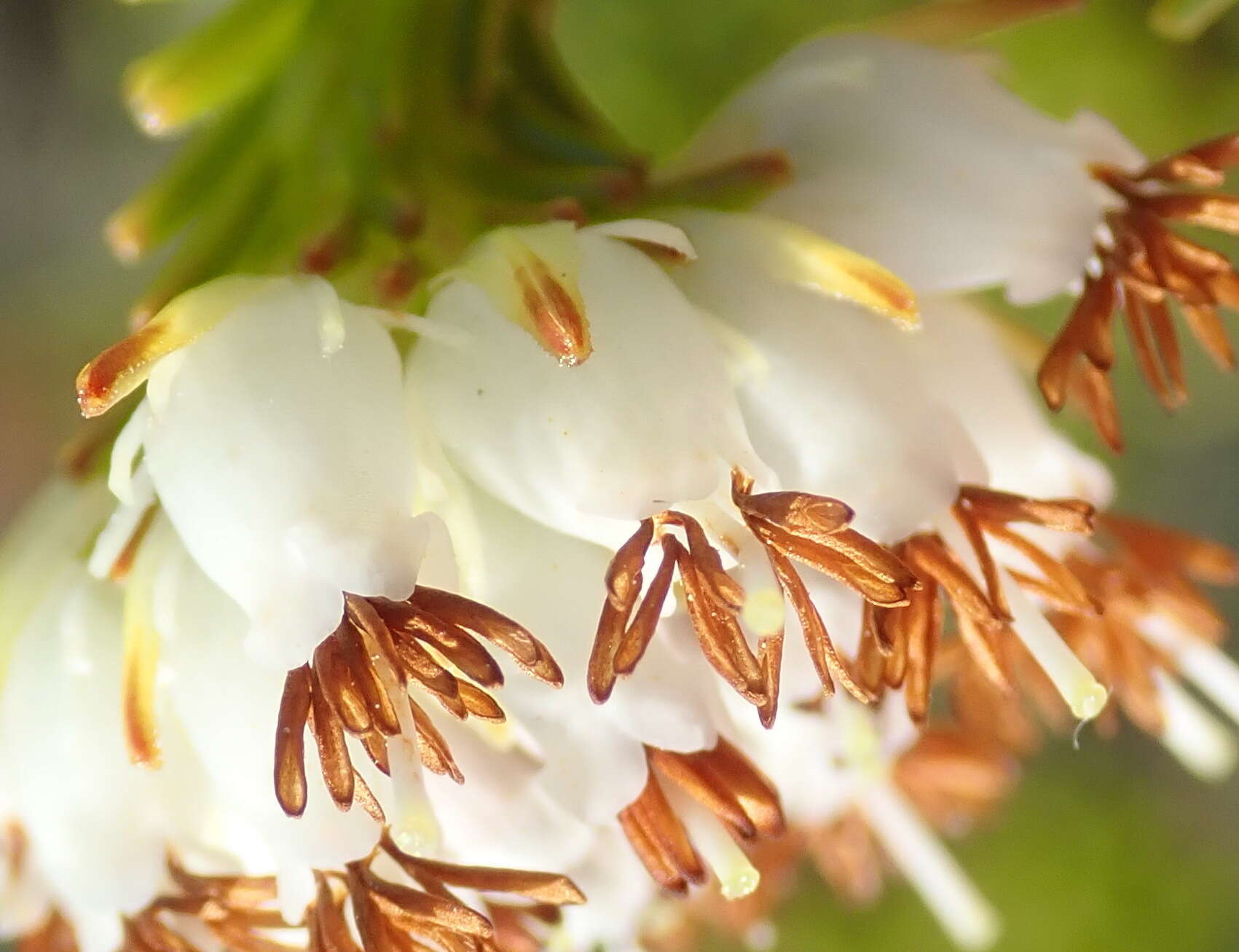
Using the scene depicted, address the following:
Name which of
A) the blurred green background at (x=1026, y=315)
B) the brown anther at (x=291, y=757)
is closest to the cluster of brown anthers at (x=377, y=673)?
the brown anther at (x=291, y=757)

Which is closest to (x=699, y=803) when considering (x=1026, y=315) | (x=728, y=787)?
(x=728, y=787)

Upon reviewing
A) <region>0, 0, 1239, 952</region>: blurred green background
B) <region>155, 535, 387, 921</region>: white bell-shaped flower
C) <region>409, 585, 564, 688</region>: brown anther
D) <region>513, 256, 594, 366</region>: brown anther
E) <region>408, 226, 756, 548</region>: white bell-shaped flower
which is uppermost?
<region>513, 256, 594, 366</region>: brown anther

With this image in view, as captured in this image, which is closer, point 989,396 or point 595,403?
point 595,403

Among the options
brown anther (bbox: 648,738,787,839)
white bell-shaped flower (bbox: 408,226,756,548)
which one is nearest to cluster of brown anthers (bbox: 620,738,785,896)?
brown anther (bbox: 648,738,787,839)

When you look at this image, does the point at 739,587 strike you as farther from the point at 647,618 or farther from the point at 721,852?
the point at 721,852

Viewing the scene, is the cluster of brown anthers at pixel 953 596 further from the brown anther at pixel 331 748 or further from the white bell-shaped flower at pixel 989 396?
the brown anther at pixel 331 748

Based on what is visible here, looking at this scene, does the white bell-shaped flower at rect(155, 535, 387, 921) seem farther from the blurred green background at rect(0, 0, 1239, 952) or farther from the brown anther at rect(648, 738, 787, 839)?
the blurred green background at rect(0, 0, 1239, 952)
